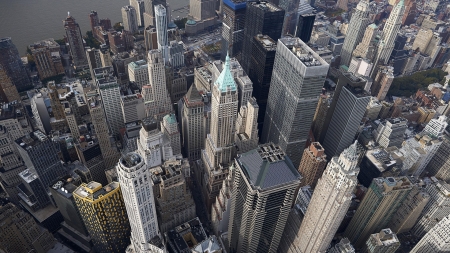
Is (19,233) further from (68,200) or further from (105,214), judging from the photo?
(105,214)

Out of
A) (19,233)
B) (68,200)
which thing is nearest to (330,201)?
(68,200)

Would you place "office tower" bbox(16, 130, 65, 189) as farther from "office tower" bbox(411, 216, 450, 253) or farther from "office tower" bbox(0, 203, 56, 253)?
"office tower" bbox(411, 216, 450, 253)

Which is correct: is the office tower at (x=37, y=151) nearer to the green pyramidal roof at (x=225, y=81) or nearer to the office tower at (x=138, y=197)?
the office tower at (x=138, y=197)

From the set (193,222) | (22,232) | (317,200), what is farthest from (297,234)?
(22,232)

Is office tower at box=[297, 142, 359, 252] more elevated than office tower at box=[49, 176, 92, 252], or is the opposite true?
office tower at box=[297, 142, 359, 252]

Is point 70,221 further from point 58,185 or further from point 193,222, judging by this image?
point 193,222

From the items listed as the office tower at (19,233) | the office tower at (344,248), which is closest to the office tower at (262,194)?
the office tower at (344,248)

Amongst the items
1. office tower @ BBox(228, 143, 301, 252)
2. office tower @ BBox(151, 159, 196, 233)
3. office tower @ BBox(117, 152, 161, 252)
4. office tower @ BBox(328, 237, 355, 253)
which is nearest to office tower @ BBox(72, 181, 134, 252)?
office tower @ BBox(117, 152, 161, 252)
